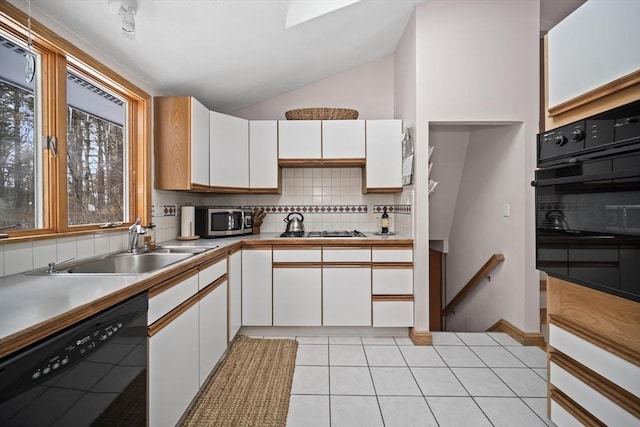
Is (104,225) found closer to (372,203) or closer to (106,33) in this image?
(106,33)

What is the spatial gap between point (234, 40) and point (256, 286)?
→ 198cm

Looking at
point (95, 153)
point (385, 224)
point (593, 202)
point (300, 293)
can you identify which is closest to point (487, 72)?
point (385, 224)

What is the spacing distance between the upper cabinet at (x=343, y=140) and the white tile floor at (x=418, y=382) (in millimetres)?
1688

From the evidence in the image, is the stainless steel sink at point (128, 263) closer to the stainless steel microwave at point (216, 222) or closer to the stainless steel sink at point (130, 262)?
the stainless steel sink at point (130, 262)

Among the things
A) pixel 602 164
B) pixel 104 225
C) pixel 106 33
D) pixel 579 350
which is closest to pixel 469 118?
pixel 602 164

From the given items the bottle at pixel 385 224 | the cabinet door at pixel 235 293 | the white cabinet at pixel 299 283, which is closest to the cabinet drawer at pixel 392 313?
the white cabinet at pixel 299 283

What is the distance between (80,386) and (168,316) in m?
0.57

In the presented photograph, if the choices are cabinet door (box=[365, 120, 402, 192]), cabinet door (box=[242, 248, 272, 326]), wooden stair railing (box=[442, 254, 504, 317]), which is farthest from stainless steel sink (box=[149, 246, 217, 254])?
wooden stair railing (box=[442, 254, 504, 317])

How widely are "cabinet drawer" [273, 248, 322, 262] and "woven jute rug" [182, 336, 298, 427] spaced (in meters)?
0.71

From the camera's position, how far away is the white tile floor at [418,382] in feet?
5.96

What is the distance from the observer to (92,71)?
197 cm

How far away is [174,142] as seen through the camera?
8.65 ft

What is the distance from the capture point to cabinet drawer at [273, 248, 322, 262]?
2896mm

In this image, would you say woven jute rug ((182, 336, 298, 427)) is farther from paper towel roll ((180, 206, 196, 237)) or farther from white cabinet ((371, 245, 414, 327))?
paper towel roll ((180, 206, 196, 237))
